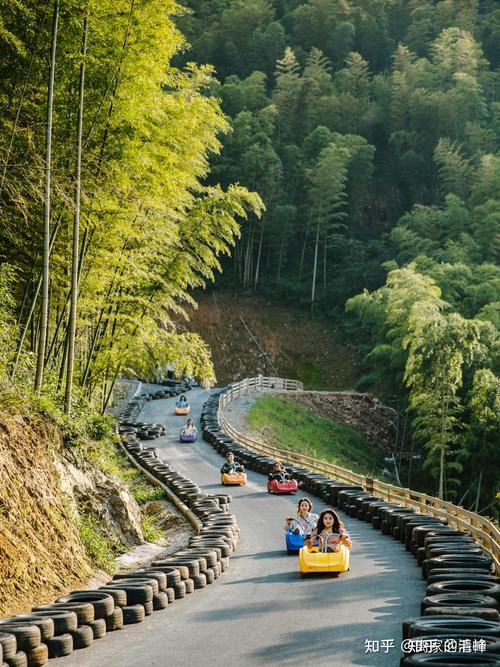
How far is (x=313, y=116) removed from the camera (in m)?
79.2

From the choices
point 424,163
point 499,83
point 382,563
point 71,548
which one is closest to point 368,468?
point 382,563

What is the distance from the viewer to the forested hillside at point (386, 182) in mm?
36906

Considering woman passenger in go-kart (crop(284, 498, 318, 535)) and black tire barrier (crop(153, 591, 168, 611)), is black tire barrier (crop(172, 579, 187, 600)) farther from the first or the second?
woman passenger in go-kart (crop(284, 498, 318, 535))

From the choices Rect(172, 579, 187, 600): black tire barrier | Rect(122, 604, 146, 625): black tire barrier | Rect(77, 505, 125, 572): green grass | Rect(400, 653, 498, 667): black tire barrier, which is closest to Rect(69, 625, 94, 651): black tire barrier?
Rect(122, 604, 146, 625): black tire barrier

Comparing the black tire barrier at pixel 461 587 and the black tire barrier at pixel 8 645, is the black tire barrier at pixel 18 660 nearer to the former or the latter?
the black tire barrier at pixel 8 645

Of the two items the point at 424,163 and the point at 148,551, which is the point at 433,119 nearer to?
the point at 424,163

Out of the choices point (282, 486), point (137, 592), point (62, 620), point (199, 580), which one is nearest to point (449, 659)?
point (62, 620)

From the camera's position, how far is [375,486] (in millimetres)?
22172

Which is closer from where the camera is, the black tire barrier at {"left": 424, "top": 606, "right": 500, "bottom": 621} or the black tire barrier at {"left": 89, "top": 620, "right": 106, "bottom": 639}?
the black tire barrier at {"left": 424, "top": 606, "right": 500, "bottom": 621}

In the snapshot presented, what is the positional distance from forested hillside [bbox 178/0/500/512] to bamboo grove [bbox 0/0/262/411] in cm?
1994

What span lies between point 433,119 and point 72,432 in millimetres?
68390

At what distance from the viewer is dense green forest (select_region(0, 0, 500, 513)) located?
13391 millimetres

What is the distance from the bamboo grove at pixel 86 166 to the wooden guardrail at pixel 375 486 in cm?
680

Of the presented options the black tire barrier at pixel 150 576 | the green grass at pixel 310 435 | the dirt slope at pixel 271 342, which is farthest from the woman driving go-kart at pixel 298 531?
the dirt slope at pixel 271 342
